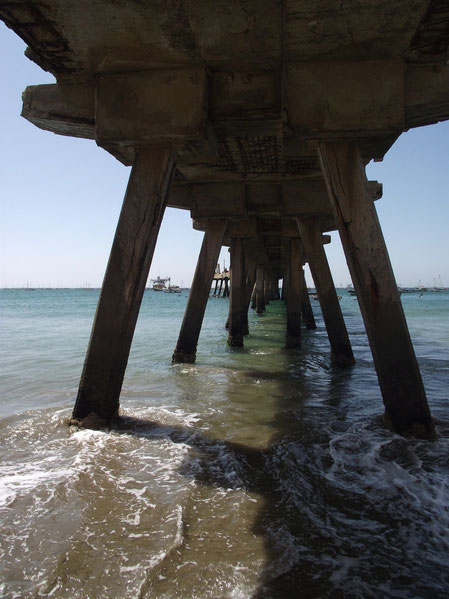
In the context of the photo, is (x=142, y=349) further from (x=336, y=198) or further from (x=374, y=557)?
(x=374, y=557)

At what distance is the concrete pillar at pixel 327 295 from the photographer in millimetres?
7121

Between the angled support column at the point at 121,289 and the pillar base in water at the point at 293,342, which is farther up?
the angled support column at the point at 121,289

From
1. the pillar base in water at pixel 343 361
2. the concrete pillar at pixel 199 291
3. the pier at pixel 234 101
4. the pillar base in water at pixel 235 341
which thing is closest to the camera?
the pier at pixel 234 101

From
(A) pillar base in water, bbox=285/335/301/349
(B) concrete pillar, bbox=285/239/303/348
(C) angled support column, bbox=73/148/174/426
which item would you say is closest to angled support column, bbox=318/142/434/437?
(C) angled support column, bbox=73/148/174/426

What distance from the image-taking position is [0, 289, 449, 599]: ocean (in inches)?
68.0

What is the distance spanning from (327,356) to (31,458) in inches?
257

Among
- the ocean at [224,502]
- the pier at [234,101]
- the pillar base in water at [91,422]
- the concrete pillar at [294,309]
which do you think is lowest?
the ocean at [224,502]

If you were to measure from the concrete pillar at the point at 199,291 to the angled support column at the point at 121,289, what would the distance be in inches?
138

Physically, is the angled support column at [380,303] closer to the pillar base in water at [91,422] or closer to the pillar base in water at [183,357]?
the pillar base in water at [91,422]

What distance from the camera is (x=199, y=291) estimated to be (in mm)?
7215

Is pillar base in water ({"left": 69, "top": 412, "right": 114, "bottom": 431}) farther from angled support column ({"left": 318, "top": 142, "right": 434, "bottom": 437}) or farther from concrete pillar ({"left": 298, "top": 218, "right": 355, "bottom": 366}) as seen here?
concrete pillar ({"left": 298, "top": 218, "right": 355, "bottom": 366})

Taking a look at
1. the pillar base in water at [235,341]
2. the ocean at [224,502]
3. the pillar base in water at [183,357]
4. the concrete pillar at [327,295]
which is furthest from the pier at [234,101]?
the pillar base in water at [235,341]

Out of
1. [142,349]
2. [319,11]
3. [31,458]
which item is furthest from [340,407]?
[142,349]

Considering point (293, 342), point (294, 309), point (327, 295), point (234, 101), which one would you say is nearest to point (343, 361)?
point (327, 295)
